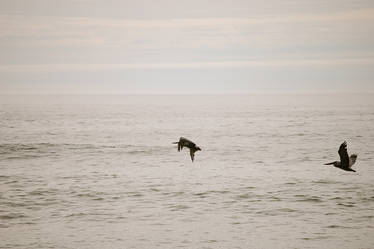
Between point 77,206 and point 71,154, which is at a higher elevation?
point 71,154


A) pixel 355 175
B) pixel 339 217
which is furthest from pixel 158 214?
pixel 355 175

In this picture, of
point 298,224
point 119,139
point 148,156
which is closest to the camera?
point 298,224

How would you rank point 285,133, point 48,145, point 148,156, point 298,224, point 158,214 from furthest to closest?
1. point 285,133
2. point 48,145
3. point 148,156
4. point 158,214
5. point 298,224

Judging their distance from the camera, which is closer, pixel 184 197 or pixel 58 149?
pixel 184 197

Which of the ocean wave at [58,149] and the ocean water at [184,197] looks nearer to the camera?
the ocean water at [184,197]

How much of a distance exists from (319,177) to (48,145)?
2944 centimetres

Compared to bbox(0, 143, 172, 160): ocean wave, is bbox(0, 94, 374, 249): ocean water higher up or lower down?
lower down

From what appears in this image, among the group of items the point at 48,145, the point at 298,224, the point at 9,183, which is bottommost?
the point at 298,224

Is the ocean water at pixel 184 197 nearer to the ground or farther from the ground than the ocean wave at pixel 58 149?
nearer to the ground

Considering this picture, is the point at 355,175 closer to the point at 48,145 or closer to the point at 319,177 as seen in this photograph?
the point at 319,177

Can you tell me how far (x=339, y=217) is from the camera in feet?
81.1

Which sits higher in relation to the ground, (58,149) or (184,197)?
(58,149)

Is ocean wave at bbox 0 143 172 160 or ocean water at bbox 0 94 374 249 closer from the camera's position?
ocean water at bbox 0 94 374 249

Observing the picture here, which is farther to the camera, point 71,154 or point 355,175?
point 71,154
